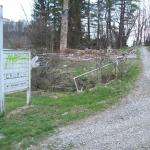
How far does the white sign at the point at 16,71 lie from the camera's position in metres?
9.91

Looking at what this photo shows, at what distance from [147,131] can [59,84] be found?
29.8 ft

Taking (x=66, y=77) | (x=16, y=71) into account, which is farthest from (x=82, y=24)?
(x=16, y=71)

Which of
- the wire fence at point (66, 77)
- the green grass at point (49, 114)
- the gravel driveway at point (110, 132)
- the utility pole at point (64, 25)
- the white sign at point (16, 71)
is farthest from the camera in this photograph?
the utility pole at point (64, 25)

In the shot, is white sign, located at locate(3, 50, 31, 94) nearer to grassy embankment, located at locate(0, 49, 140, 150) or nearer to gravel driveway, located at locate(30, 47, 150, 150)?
grassy embankment, located at locate(0, 49, 140, 150)

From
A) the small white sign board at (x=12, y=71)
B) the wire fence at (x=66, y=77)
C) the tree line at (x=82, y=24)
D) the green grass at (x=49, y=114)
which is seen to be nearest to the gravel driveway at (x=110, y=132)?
the green grass at (x=49, y=114)

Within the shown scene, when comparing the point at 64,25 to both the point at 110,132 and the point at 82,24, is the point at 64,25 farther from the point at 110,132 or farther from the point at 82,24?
the point at 110,132

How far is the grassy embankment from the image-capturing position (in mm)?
7668

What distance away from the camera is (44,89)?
16.3 m

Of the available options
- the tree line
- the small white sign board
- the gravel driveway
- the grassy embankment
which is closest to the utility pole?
the tree line

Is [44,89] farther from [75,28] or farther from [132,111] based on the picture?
[75,28]

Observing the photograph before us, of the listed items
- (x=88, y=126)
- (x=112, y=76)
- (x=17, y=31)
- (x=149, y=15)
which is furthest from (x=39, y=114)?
(x=149, y=15)

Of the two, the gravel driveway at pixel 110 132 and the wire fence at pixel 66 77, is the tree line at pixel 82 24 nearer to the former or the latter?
the wire fence at pixel 66 77

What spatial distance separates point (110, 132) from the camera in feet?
25.7

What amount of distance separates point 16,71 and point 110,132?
11.2 ft
